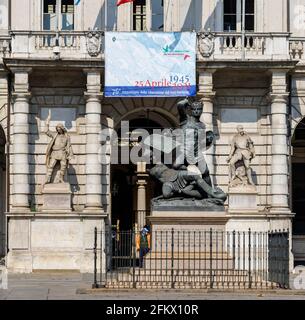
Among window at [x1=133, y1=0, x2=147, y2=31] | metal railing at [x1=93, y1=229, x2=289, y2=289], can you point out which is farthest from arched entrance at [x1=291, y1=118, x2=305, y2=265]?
metal railing at [x1=93, y1=229, x2=289, y2=289]

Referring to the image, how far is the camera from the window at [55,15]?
164 ft

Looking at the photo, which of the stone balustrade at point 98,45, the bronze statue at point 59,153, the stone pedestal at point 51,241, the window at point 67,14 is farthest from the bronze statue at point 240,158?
the window at point 67,14

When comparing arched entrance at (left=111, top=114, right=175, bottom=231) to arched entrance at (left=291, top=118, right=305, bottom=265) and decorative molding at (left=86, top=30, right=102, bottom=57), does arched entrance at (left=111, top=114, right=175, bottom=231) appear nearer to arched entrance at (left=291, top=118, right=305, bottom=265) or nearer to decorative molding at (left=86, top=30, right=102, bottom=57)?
decorative molding at (left=86, top=30, right=102, bottom=57)

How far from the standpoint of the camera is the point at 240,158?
48.7m

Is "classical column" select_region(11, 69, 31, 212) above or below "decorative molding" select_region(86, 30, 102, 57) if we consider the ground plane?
below

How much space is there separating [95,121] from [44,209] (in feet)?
14.1

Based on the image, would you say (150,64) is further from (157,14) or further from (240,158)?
(240,158)

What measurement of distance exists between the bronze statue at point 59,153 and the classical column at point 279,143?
8765 millimetres

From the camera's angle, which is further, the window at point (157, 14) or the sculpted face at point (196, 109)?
the window at point (157, 14)

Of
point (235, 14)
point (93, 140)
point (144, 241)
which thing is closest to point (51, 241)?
point (144, 241)

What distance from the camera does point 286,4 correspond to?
50.3 metres

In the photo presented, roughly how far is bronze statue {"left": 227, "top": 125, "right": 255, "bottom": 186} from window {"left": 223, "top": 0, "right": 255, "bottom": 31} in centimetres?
502

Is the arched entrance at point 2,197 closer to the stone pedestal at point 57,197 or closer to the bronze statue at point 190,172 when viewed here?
the stone pedestal at point 57,197

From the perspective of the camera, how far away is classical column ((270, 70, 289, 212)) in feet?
159
